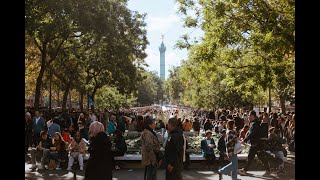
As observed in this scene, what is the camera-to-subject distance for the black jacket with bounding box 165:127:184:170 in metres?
7.42

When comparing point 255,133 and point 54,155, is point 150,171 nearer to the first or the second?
point 255,133

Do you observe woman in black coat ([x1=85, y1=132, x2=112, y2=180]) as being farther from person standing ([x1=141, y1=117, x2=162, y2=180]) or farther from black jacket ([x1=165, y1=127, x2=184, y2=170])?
person standing ([x1=141, y1=117, x2=162, y2=180])

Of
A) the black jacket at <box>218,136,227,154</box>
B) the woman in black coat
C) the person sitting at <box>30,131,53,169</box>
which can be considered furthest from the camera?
the person sitting at <box>30,131,53,169</box>

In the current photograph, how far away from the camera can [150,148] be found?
8.41m

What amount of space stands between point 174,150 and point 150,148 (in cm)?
109

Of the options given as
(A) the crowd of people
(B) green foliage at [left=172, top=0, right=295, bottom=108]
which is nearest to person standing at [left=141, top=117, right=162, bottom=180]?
(A) the crowd of people

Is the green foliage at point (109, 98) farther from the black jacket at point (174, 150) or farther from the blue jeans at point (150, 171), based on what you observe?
the black jacket at point (174, 150)

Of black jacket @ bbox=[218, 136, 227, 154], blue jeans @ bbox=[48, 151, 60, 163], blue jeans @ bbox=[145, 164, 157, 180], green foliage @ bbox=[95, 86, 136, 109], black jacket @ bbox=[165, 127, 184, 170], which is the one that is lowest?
blue jeans @ bbox=[48, 151, 60, 163]

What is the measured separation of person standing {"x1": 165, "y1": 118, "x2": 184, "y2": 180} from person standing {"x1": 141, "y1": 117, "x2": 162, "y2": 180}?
847mm

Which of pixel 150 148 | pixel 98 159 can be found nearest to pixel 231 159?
pixel 150 148

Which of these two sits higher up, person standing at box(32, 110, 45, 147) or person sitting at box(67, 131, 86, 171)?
person standing at box(32, 110, 45, 147)

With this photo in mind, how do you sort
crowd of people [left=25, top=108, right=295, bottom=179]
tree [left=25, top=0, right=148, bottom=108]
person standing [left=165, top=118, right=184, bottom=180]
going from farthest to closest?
tree [left=25, top=0, right=148, bottom=108] → person standing [left=165, top=118, right=184, bottom=180] → crowd of people [left=25, top=108, right=295, bottom=179]

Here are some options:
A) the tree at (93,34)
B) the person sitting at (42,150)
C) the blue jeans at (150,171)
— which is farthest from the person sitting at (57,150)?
the blue jeans at (150,171)
